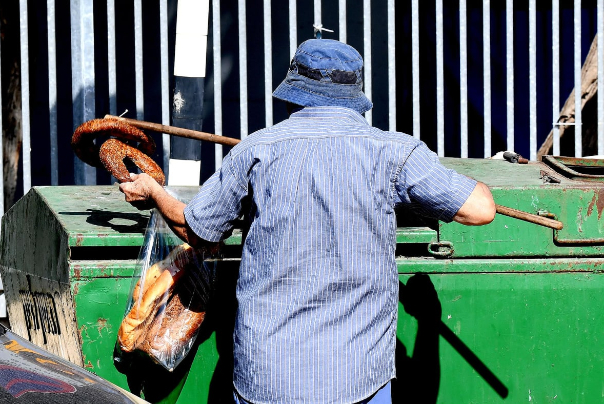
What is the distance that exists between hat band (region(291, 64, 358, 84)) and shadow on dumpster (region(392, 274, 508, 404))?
2.60ft

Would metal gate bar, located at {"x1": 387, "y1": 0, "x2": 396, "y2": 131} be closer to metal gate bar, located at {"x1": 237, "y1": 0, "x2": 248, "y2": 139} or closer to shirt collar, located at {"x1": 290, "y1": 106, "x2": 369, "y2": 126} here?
metal gate bar, located at {"x1": 237, "y1": 0, "x2": 248, "y2": 139}

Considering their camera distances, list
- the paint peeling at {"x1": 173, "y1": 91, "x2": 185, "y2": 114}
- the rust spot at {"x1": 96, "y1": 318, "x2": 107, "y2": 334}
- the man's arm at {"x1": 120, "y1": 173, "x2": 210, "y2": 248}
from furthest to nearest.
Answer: the paint peeling at {"x1": 173, "y1": 91, "x2": 185, "y2": 114} → the rust spot at {"x1": 96, "y1": 318, "x2": 107, "y2": 334} → the man's arm at {"x1": 120, "y1": 173, "x2": 210, "y2": 248}

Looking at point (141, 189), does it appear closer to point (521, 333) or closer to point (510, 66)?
point (521, 333)

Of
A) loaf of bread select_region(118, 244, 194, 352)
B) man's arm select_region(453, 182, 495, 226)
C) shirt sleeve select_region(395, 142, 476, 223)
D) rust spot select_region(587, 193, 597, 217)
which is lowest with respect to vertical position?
loaf of bread select_region(118, 244, 194, 352)

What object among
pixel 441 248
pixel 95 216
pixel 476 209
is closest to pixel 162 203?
pixel 95 216

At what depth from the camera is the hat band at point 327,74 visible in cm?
202

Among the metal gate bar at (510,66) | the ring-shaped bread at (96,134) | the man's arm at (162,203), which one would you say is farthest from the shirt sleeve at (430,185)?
the metal gate bar at (510,66)

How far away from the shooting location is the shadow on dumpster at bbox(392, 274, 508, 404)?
8.38 ft

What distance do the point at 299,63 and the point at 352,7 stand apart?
14.4 feet

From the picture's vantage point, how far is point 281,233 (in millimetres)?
1881

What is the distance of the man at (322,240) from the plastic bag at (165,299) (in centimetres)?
40

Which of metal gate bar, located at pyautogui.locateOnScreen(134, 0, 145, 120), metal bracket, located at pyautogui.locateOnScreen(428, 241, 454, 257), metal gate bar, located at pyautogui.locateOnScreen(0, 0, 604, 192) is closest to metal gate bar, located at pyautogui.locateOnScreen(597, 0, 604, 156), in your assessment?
metal gate bar, located at pyautogui.locateOnScreen(0, 0, 604, 192)

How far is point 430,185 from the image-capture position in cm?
191

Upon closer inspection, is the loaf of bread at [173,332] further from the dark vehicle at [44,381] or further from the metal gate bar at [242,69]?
the metal gate bar at [242,69]
